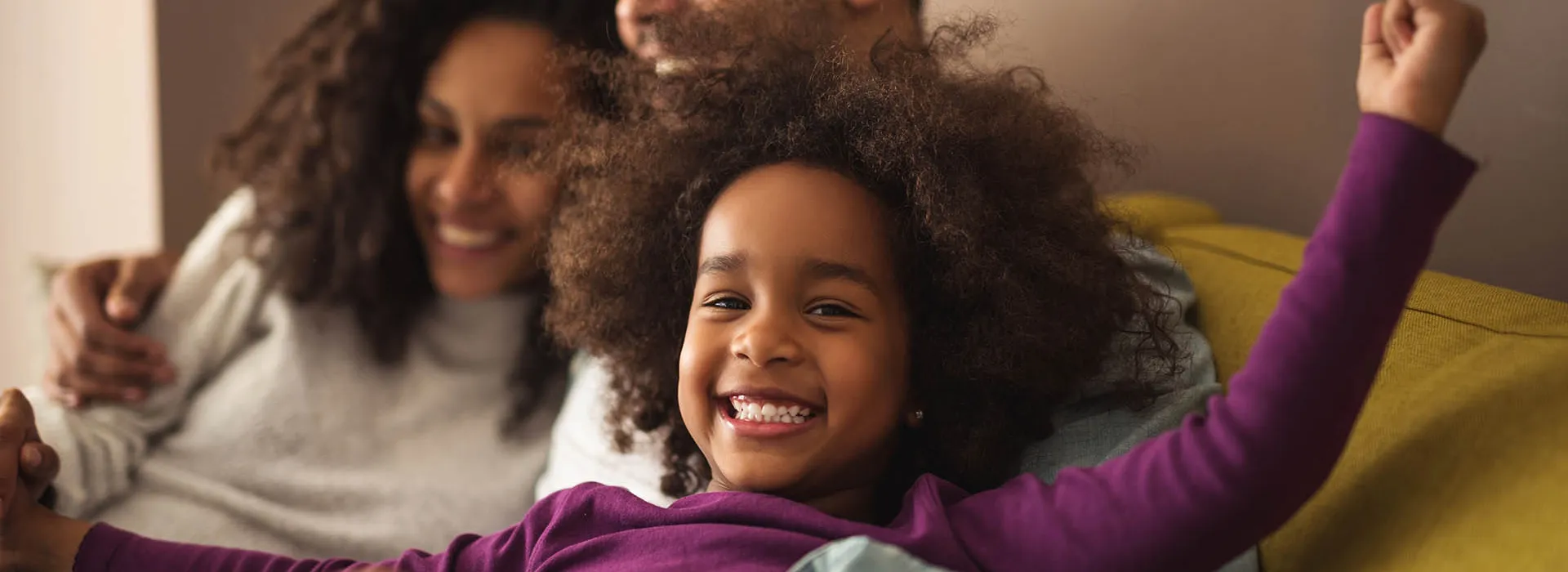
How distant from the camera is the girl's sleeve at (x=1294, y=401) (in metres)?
0.71

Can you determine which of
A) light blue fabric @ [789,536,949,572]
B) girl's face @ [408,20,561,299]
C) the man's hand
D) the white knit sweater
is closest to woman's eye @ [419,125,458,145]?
girl's face @ [408,20,561,299]

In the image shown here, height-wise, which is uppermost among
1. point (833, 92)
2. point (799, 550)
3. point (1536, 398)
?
point (833, 92)

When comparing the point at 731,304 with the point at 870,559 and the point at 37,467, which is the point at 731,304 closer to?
the point at 870,559

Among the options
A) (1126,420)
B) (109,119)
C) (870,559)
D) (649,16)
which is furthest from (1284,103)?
(109,119)

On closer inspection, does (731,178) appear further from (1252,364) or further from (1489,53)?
(1489,53)

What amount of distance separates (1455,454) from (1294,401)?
14cm

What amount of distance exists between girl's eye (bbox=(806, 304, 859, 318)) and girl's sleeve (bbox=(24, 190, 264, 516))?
814 millimetres

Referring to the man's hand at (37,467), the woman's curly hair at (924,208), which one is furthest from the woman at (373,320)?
the woman's curly hair at (924,208)

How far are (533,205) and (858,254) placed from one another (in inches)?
23.0

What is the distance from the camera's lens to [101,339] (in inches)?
54.3

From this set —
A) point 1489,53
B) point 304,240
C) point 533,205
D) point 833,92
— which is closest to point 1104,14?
point 1489,53

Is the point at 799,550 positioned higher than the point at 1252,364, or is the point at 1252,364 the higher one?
the point at 1252,364

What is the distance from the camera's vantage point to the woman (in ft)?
4.59

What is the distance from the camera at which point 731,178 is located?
0.98 m
